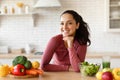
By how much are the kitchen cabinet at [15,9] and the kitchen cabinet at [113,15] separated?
1.39 m

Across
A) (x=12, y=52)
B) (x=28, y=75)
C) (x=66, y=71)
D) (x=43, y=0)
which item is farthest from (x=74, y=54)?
(x=12, y=52)

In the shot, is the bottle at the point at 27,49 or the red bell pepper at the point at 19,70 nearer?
the red bell pepper at the point at 19,70

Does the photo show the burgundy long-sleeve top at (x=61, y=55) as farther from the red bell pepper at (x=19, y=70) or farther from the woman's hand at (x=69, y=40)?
the red bell pepper at (x=19, y=70)

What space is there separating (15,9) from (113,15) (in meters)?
1.81

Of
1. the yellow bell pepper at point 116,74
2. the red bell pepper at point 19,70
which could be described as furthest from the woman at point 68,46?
the yellow bell pepper at point 116,74

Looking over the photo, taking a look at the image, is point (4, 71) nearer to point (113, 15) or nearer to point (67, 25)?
point (67, 25)

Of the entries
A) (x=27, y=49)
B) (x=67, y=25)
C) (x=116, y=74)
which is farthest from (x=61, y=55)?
(x=27, y=49)

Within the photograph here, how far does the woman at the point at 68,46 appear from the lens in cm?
238

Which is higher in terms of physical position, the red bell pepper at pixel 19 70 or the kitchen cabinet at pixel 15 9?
the kitchen cabinet at pixel 15 9

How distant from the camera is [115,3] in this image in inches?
172

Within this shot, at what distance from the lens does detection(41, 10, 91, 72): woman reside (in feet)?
7.80

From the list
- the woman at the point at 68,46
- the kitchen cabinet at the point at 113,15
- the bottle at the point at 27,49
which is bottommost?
the bottle at the point at 27,49

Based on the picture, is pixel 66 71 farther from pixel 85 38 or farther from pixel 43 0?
pixel 43 0

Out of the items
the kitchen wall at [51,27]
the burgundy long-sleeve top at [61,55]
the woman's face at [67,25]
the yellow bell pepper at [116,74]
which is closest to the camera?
the yellow bell pepper at [116,74]
